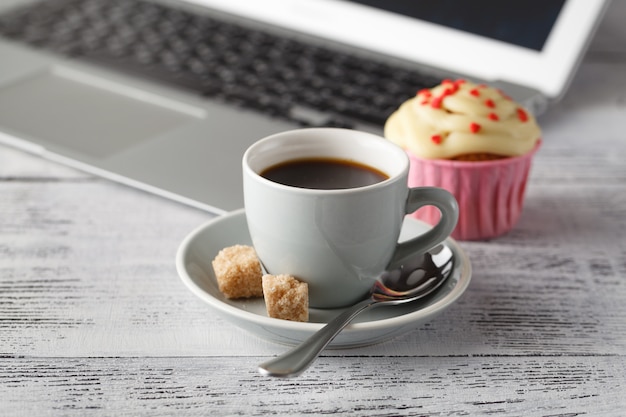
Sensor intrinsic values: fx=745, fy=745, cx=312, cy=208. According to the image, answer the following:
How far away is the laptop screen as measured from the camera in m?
1.10

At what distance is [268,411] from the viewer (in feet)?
1.91

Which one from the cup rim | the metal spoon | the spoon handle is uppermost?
the cup rim

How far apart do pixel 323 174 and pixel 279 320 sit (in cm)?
16

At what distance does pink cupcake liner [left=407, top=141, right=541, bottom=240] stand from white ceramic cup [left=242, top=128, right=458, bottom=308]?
145 millimetres

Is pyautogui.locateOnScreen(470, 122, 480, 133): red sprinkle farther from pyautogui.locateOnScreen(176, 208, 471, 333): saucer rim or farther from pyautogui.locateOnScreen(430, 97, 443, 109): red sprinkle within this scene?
pyautogui.locateOnScreen(176, 208, 471, 333): saucer rim

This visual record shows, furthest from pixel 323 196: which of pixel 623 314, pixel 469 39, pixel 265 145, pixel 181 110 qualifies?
pixel 469 39

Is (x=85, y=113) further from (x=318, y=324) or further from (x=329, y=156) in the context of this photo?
(x=318, y=324)

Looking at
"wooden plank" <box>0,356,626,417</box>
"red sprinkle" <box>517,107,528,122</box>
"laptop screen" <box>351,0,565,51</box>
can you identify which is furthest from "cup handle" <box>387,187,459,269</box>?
"laptop screen" <box>351,0,565,51</box>

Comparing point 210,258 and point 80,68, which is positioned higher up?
point 210,258

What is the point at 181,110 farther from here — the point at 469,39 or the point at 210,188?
the point at 469,39

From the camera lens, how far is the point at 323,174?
69 cm

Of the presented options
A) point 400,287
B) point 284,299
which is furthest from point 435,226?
point 284,299

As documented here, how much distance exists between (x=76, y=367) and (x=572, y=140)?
0.82 metres

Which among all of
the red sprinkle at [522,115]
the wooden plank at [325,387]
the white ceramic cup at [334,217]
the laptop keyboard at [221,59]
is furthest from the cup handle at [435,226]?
the laptop keyboard at [221,59]
